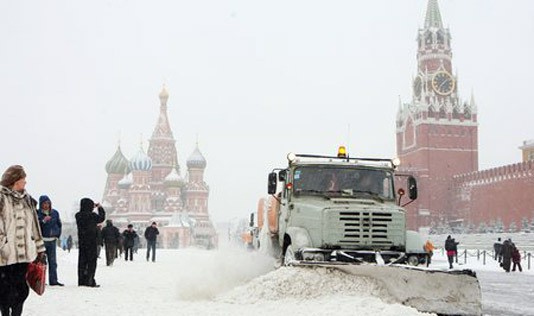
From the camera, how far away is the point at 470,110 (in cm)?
8138

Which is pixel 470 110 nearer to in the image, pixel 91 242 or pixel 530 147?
pixel 530 147

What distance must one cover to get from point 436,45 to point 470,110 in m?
9.12

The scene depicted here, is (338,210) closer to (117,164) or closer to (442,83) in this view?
(442,83)

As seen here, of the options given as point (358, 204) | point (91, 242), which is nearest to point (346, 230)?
point (358, 204)

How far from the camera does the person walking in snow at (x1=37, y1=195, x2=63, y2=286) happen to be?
1031cm

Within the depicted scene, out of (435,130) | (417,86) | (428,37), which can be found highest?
(428,37)

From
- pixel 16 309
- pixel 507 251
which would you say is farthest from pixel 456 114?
pixel 16 309

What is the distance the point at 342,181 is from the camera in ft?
31.3

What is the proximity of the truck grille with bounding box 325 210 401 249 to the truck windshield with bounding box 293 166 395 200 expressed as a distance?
851 millimetres

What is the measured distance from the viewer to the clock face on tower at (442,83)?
82000 millimetres

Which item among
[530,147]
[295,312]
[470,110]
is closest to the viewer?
[295,312]

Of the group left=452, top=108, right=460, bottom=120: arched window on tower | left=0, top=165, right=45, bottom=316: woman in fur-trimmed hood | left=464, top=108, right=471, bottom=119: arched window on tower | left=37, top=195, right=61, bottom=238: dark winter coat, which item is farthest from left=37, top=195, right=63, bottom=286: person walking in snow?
left=464, top=108, right=471, bottom=119: arched window on tower

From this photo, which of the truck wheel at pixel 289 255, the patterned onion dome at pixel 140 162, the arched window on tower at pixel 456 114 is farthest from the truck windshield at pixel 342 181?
the arched window on tower at pixel 456 114

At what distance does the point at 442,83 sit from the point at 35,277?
3187 inches
